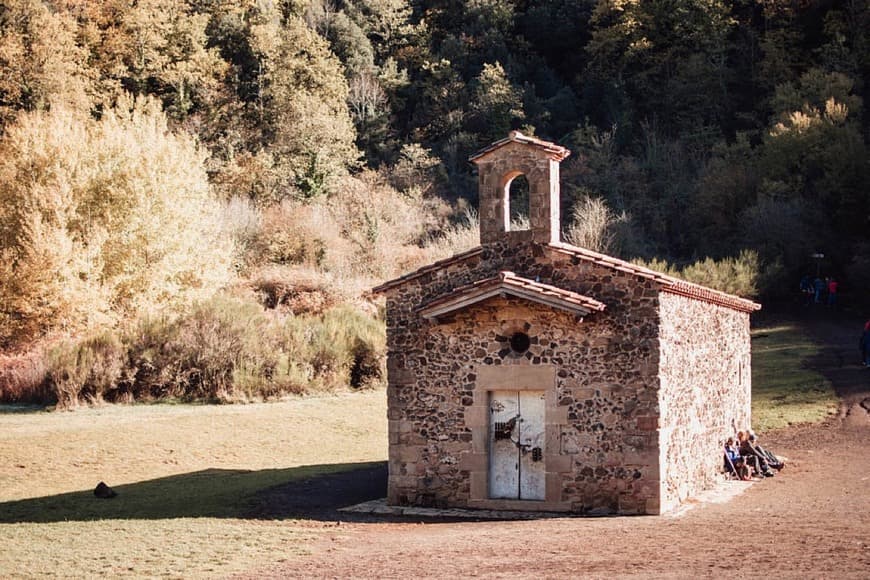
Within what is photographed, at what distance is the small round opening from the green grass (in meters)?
12.1

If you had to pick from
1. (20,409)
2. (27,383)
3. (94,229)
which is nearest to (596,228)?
(94,229)

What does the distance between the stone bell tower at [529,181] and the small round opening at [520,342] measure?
65.4 inches

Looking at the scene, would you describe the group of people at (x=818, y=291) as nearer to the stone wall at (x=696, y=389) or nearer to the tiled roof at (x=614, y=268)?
the stone wall at (x=696, y=389)

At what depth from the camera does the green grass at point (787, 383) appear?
30.3 m

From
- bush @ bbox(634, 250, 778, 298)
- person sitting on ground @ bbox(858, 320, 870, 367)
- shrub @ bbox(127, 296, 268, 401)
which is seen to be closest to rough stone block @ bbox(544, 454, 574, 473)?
shrub @ bbox(127, 296, 268, 401)

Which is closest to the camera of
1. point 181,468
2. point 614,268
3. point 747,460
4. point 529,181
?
point 614,268

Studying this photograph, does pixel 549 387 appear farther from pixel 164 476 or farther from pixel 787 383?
pixel 787 383

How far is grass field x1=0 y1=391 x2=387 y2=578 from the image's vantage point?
16062mm

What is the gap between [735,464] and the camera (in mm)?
22797

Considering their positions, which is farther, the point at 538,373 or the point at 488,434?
the point at 488,434

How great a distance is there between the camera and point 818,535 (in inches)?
586

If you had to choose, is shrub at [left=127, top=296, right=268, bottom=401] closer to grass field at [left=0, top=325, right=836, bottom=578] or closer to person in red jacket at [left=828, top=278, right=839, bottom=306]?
grass field at [left=0, top=325, right=836, bottom=578]

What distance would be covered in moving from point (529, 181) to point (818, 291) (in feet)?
114

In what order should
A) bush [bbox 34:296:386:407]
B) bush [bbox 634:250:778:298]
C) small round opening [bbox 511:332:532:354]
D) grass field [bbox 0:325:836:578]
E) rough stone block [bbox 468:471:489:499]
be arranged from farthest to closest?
bush [bbox 634:250:778:298] → bush [bbox 34:296:386:407] → rough stone block [bbox 468:471:489:499] → small round opening [bbox 511:332:532:354] → grass field [bbox 0:325:836:578]
